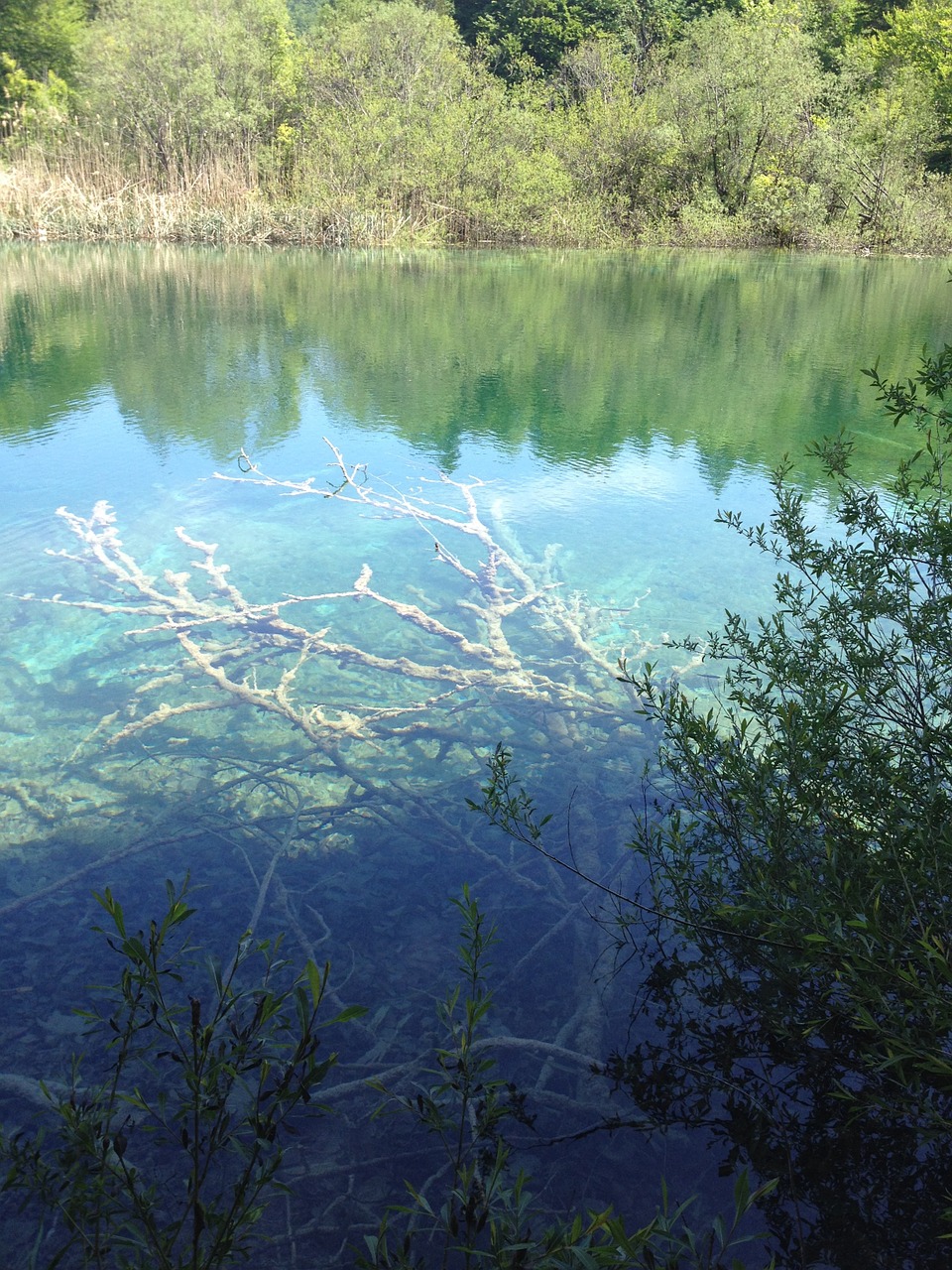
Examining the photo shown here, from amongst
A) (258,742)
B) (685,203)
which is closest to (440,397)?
(258,742)

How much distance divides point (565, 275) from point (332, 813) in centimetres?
1923

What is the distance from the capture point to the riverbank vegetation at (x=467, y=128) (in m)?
23.9

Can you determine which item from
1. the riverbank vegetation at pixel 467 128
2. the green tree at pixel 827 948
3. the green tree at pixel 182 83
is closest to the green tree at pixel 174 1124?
the green tree at pixel 827 948

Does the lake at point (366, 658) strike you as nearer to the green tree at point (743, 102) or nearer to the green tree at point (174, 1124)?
the green tree at point (174, 1124)

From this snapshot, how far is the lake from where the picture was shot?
95.7 inches

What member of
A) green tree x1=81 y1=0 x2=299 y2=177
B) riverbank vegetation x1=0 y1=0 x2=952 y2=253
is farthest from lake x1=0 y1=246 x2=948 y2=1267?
green tree x1=81 y1=0 x2=299 y2=177

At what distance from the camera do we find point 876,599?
2381 millimetres

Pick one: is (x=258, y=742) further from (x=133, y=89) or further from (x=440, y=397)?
(x=133, y=89)

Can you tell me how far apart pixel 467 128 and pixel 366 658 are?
2764 centimetres

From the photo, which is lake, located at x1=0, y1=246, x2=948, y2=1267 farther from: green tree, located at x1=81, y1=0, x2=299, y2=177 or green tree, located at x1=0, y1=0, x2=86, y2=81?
green tree, located at x1=0, y1=0, x2=86, y2=81

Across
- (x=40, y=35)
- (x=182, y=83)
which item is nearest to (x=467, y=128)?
(x=182, y=83)

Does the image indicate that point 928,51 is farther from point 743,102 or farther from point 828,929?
point 828,929

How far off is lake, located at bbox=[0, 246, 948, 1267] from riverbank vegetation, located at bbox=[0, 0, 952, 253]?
46.5 ft

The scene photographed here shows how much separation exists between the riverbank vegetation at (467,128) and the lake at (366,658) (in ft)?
46.5
